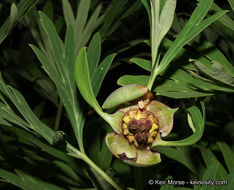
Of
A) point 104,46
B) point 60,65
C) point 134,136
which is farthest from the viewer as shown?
point 104,46

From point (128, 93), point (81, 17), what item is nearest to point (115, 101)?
point (128, 93)

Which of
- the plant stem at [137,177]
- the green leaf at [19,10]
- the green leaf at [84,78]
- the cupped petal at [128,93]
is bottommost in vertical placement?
the plant stem at [137,177]

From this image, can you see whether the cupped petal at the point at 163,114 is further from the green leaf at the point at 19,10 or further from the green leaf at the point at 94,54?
the green leaf at the point at 19,10

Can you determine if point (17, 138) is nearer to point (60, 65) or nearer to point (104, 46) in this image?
point (60, 65)

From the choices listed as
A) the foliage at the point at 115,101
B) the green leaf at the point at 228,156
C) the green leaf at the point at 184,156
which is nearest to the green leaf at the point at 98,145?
the foliage at the point at 115,101

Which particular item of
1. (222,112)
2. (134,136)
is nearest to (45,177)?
(134,136)

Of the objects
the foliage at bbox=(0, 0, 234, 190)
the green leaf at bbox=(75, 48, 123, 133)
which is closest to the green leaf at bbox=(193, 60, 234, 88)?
the foliage at bbox=(0, 0, 234, 190)

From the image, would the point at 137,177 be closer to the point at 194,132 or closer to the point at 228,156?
the point at 194,132
